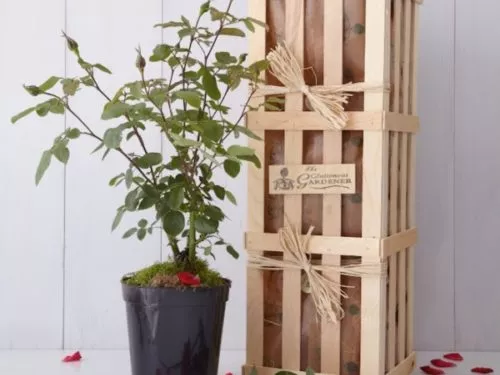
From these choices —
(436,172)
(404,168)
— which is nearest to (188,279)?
(404,168)

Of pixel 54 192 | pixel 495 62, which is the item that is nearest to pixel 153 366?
pixel 54 192

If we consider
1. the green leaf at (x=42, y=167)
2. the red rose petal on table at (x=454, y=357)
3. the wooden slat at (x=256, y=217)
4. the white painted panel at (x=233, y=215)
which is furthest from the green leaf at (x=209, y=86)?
the red rose petal on table at (x=454, y=357)

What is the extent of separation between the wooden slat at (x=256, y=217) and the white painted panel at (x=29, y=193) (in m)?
0.78

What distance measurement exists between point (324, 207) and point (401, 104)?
36 centimetres

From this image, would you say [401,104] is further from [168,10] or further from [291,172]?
[168,10]

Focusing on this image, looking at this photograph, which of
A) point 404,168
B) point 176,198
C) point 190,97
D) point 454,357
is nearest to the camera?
point 190,97

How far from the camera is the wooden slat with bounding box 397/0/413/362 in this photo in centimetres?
215

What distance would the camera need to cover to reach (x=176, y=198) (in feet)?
6.11

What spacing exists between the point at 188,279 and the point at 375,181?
1.53ft

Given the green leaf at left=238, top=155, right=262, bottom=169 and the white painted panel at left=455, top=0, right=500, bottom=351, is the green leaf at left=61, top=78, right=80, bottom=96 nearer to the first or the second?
the green leaf at left=238, top=155, right=262, bottom=169

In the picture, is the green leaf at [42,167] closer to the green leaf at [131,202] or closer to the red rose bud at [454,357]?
the green leaf at [131,202]

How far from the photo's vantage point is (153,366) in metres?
1.94

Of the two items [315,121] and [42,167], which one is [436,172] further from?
[42,167]

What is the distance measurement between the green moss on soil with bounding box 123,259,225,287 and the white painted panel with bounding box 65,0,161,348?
0.60 m
